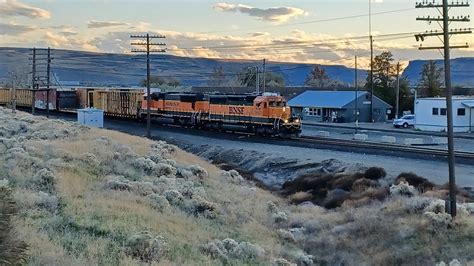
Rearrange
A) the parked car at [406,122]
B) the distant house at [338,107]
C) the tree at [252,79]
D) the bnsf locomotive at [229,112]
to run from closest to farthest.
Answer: the bnsf locomotive at [229,112] < the parked car at [406,122] < the distant house at [338,107] < the tree at [252,79]

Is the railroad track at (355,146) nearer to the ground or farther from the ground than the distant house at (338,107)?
nearer to the ground

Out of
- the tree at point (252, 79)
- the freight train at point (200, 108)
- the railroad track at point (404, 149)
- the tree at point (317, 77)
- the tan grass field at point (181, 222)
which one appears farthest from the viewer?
the tree at point (317, 77)

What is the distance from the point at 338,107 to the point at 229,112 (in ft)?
103

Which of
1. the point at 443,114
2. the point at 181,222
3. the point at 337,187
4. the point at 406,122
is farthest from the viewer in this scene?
the point at 406,122

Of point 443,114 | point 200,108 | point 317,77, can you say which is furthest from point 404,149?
point 317,77

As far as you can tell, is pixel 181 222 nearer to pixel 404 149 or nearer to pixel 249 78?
pixel 404 149

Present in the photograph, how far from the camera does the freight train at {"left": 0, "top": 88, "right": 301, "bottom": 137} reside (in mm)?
47500

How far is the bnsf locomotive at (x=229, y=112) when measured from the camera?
47.3 m

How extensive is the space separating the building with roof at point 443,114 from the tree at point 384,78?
2494 cm

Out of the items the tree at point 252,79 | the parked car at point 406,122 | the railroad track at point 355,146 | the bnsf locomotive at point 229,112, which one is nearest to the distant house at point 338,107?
the parked car at point 406,122

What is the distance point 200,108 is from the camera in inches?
2205

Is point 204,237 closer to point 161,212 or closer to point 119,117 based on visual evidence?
point 161,212

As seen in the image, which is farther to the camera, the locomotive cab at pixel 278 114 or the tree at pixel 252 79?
the tree at pixel 252 79

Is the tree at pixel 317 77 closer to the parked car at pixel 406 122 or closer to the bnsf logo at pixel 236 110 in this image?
the parked car at pixel 406 122
